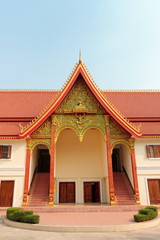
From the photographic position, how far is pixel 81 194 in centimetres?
1458

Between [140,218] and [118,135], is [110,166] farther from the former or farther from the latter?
[140,218]

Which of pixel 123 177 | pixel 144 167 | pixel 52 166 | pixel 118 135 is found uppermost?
pixel 118 135

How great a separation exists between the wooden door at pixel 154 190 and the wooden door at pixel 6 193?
8809 millimetres

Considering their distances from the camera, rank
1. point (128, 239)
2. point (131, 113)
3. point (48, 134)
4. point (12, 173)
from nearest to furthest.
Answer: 1. point (128, 239)
2. point (12, 173)
3. point (48, 134)
4. point (131, 113)

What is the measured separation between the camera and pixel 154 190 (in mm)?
Answer: 12414

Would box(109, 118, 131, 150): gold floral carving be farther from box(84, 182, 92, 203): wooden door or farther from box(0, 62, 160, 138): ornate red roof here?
box(84, 182, 92, 203): wooden door

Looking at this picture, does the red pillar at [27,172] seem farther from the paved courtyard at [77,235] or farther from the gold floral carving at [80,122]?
the paved courtyard at [77,235]

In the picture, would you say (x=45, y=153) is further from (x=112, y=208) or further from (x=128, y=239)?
(x=128, y=239)

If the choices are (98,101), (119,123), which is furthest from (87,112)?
(119,123)

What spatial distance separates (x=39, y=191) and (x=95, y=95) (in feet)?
25.4

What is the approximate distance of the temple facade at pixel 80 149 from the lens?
12211 mm

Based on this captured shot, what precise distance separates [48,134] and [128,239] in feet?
27.6

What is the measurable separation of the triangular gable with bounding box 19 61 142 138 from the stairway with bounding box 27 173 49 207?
4.10 metres

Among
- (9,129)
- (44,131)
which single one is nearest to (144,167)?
(44,131)
